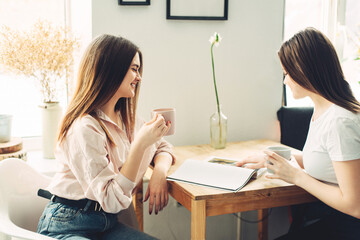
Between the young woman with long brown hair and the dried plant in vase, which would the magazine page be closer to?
the young woman with long brown hair

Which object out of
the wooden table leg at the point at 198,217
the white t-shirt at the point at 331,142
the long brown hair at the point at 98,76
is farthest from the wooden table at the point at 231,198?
the long brown hair at the point at 98,76

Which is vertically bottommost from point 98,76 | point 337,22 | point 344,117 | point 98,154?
point 98,154

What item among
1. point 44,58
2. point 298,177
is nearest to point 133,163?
point 298,177

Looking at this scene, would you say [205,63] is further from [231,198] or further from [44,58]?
[231,198]

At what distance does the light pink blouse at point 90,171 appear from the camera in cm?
118

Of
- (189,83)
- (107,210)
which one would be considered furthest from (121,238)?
(189,83)

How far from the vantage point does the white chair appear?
1.25 meters

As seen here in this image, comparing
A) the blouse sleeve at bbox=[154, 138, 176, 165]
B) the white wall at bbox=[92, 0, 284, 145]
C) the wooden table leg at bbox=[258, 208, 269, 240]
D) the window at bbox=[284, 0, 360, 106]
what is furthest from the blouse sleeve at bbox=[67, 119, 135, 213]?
the window at bbox=[284, 0, 360, 106]

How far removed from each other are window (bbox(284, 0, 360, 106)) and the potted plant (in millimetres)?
1388

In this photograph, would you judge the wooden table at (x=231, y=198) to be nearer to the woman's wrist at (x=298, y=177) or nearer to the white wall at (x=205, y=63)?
the woman's wrist at (x=298, y=177)

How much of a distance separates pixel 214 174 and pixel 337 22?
159 cm

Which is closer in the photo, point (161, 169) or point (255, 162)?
point (161, 169)

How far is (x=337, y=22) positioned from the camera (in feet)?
8.06

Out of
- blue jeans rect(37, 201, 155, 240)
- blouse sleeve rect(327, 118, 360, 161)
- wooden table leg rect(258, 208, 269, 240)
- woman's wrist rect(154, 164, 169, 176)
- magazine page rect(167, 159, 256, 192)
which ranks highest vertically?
blouse sleeve rect(327, 118, 360, 161)
